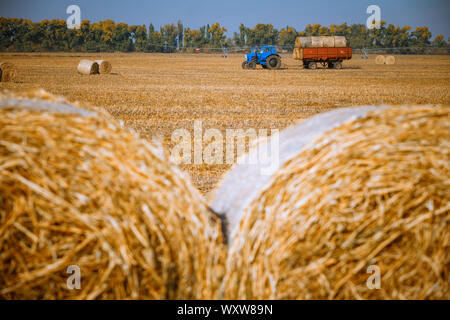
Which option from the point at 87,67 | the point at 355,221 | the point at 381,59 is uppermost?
the point at 381,59

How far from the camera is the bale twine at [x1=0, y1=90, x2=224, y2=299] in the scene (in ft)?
6.35

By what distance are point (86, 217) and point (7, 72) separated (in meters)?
15.7

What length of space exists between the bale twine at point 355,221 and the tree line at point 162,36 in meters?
60.0

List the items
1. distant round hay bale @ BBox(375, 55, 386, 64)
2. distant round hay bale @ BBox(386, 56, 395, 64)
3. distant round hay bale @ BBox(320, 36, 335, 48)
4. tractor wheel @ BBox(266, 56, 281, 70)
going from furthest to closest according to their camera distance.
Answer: distant round hay bale @ BBox(375, 55, 386, 64) → distant round hay bale @ BBox(386, 56, 395, 64) → distant round hay bale @ BBox(320, 36, 335, 48) → tractor wheel @ BBox(266, 56, 281, 70)

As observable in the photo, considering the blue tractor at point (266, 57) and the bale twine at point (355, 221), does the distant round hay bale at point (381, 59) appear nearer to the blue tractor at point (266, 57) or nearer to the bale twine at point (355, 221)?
the blue tractor at point (266, 57)

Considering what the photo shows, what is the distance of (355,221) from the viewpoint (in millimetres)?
2145

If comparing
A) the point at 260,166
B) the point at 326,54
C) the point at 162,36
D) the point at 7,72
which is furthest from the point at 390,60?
the point at 162,36

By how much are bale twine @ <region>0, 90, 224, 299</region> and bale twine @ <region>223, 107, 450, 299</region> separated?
336 mm

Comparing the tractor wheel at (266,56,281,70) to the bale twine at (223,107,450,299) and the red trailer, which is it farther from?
the bale twine at (223,107,450,299)

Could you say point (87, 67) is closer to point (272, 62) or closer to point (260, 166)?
point (272, 62)

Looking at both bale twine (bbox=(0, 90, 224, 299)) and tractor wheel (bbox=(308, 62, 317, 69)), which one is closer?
bale twine (bbox=(0, 90, 224, 299))

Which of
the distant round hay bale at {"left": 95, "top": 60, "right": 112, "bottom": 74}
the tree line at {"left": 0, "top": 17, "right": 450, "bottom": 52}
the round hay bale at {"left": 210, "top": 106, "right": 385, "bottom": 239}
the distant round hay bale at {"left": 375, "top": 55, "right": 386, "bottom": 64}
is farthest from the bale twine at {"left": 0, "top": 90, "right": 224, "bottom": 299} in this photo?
the tree line at {"left": 0, "top": 17, "right": 450, "bottom": 52}

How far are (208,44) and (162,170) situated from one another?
105017 mm
